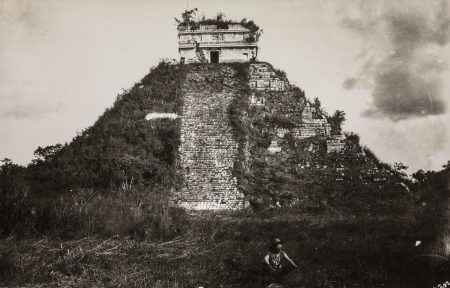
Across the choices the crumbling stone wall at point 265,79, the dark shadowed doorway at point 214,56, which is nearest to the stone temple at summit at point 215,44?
the dark shadowed doorway at point 214,56

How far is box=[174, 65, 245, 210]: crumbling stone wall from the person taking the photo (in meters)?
16.7

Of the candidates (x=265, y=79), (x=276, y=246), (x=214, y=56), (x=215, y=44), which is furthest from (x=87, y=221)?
(x=215, y=44)

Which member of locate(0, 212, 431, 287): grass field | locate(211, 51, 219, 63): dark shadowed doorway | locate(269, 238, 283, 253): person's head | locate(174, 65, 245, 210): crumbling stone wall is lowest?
locate(0, 212, 431, 287): grass field

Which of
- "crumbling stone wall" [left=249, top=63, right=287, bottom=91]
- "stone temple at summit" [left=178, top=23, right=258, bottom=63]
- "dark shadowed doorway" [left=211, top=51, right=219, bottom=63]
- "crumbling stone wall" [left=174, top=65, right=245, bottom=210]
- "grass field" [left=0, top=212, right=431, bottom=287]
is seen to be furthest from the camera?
"dark shadowed doorway" [left=211, top=51, right=219, bottom=63]

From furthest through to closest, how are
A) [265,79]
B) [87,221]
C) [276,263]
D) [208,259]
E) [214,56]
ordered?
[214,56] → [265,79] → [87,221] → [208,259] → [276,263]

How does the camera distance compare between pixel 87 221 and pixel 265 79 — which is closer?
pixel 87 221

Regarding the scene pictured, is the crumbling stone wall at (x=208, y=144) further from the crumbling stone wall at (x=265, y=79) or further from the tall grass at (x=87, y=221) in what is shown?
the tall grass at (x=87, y=221)

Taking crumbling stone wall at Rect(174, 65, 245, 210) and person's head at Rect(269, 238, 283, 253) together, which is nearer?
person's head at Rect(269, 238, 283, 253)

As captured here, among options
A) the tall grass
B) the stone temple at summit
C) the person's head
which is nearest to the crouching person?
the person's head

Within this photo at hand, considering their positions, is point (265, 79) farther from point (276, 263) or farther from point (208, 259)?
point (276, 263)

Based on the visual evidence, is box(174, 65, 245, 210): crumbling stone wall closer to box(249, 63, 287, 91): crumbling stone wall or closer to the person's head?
box(249, 63, 287, 91): crumbling stone wall

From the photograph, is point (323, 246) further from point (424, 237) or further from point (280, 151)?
point (280, 151)

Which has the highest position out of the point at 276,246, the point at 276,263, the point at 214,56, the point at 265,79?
the point at 214,56

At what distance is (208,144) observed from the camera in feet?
61.3
